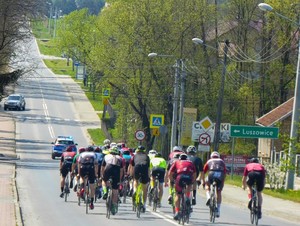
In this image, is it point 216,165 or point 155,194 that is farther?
point 155,194

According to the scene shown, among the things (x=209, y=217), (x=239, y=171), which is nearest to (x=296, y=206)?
(x=209, y=217)

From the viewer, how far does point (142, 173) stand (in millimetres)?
24750

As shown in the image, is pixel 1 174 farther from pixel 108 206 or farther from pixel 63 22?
pixel 63 22

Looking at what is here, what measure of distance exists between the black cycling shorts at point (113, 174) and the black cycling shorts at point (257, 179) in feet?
10.5

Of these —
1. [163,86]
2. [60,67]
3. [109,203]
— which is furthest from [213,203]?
[60,67]

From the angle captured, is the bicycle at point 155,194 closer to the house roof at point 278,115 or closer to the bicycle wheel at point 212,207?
the bicycle wheel at point 212,207

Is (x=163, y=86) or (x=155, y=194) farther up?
(x=163, y=86)

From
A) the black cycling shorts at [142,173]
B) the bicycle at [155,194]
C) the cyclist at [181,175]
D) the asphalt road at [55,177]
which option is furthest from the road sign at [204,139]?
the cyclist at [181,175]

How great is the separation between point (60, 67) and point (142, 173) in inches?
5198

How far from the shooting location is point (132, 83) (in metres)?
63.9

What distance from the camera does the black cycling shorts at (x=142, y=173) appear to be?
24.8 m

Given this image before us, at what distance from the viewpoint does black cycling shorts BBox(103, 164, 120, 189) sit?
24.1 meters

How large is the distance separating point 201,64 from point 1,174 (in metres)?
27.4

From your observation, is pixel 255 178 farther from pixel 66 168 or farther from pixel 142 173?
pixel 66 168
